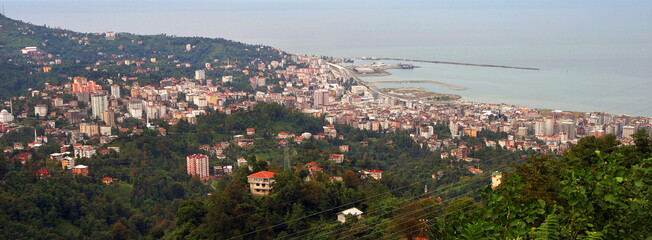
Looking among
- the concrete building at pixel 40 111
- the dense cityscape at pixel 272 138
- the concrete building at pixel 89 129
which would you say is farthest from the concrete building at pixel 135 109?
the concrete building at pixel 89 129

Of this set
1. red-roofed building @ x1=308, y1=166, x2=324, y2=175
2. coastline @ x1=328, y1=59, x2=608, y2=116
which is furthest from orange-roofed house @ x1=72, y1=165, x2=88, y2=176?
coastline @ x1=328, y1=59, x2=608, y2=116

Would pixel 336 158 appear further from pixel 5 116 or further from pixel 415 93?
A: pixel 415 93

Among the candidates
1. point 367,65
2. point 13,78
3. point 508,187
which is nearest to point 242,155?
point 508,187

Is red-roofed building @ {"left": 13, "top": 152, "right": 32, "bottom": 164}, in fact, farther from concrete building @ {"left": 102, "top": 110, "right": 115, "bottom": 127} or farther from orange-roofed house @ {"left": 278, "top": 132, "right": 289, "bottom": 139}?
concrete building @ {"left": 102, "top": 110, "right": 115, "bottom": 127}

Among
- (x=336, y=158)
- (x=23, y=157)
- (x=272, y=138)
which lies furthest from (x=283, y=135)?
(x=23, y=157)

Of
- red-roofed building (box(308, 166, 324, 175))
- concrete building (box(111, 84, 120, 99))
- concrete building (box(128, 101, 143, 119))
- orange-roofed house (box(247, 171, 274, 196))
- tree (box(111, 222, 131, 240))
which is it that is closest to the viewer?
orange-roofed house (box(247, 171, 274, 196))
